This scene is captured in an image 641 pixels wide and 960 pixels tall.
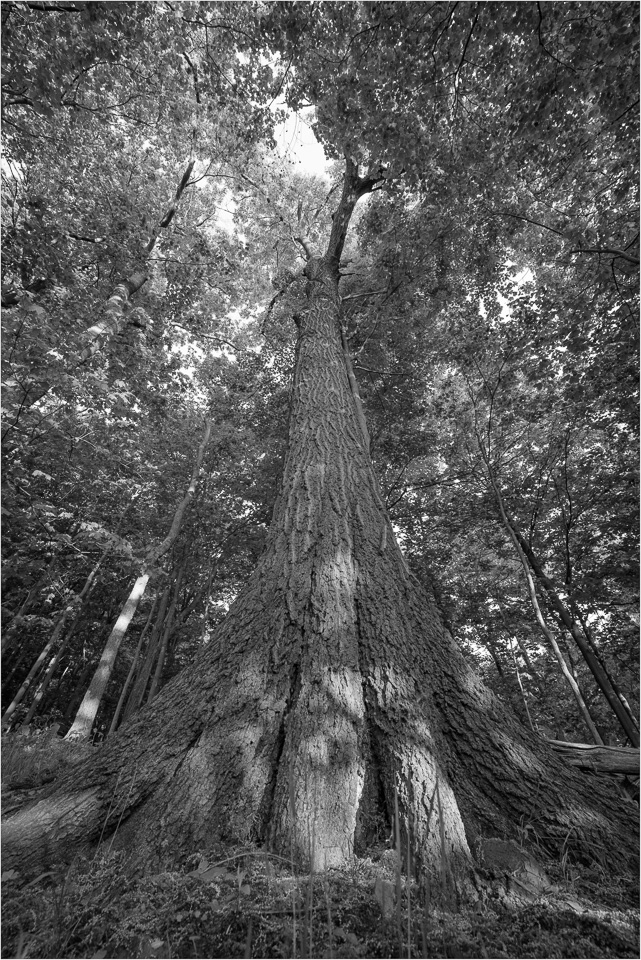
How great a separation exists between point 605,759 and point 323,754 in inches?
53.4

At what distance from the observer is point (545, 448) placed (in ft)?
24.1

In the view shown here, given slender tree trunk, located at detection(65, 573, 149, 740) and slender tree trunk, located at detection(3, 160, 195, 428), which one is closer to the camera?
slender tree trunk, located at detection(3, 160, 195, 428)

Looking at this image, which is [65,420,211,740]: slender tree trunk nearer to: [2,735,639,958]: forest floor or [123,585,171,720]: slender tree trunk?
[123,585,171,720]: slender tree trunk

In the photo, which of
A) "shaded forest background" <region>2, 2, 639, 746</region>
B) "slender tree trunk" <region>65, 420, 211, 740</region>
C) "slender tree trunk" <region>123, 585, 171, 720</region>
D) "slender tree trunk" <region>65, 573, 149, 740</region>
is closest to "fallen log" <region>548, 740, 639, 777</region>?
"shaded forest background" <region>2, 2, 639, 746</region>

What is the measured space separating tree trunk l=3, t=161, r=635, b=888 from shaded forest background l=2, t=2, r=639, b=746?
3788 mm

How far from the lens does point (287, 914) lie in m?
0.88

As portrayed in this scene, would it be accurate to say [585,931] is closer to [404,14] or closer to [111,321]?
[404,14]

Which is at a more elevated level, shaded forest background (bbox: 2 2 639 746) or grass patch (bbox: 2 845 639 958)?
shaded forest background (bbox: 2 2 639 746)

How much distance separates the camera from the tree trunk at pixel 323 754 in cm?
117

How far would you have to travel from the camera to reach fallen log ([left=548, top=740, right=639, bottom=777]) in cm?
157

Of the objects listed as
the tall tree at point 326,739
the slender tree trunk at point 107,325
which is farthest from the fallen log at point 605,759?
the slender tree trunk at point 107,325

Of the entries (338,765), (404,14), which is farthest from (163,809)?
(404,14)

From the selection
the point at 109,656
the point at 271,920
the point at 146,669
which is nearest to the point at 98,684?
the point at 109,656

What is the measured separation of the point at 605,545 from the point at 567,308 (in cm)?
459
